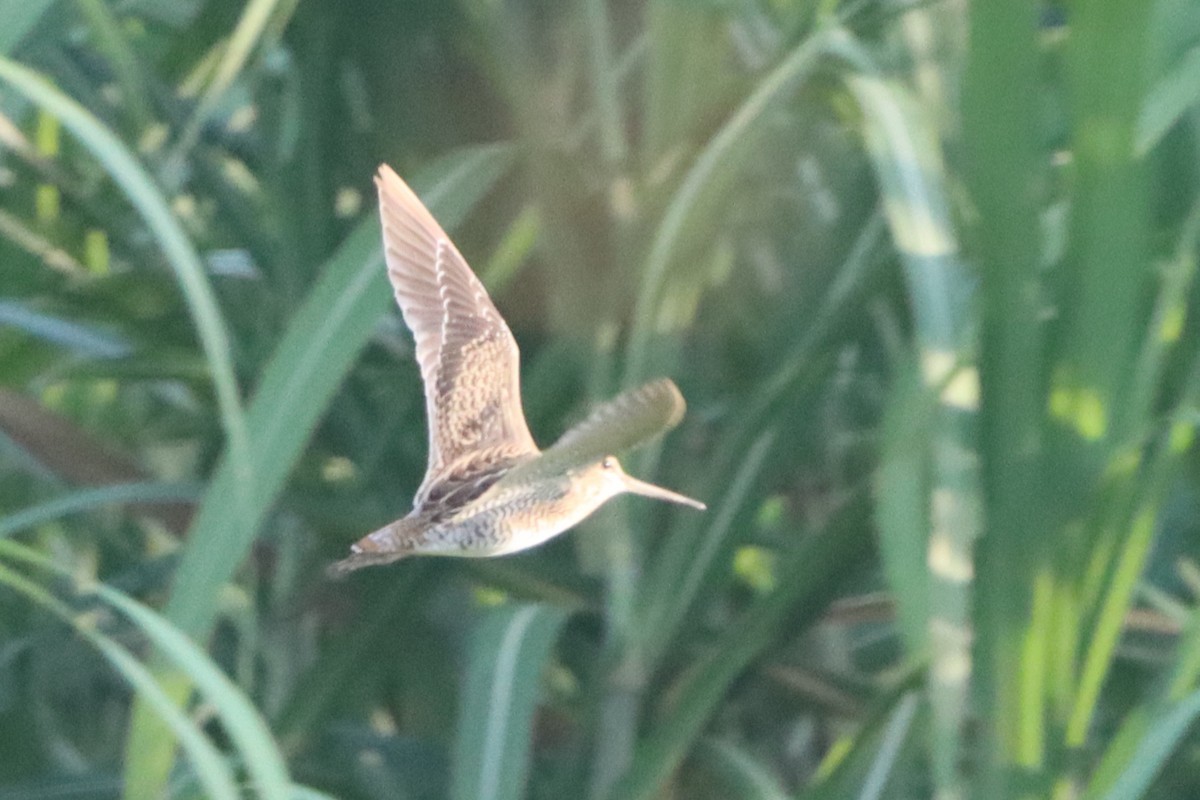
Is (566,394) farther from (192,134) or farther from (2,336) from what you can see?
(2,336)

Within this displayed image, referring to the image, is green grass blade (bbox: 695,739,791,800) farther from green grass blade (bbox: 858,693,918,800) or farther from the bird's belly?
the bird's belly

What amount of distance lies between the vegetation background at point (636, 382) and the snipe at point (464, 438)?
0.12 feet

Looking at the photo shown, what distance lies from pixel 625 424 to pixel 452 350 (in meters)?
0.34

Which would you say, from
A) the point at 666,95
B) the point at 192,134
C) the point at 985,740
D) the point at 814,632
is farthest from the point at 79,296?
the point at 985,740

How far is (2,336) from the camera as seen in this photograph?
3.51 ft

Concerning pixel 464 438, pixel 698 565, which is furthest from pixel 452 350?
pixel 698 565

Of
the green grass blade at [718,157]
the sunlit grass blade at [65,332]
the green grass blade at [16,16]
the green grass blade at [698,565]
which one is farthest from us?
the sunlit grass blade at [65,332]

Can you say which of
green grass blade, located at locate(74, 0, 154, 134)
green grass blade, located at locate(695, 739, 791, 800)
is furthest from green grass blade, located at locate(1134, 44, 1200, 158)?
green grass blade, located at locate(74, 0, 154, 134)

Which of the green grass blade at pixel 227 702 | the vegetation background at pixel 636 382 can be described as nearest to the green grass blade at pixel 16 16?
the vegetation background at pixel 636 382

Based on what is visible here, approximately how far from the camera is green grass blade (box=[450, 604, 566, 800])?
802 millimetres

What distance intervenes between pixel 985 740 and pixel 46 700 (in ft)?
2.32

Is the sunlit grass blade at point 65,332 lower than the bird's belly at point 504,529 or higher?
higher

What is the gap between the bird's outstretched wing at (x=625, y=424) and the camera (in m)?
0.53

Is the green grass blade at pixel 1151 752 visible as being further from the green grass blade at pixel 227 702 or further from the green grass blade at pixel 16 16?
the green grass blade at pixel 16 16
